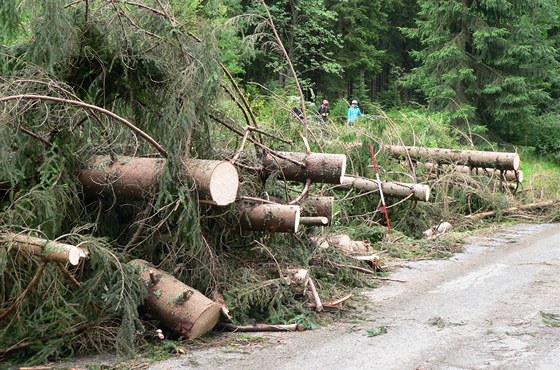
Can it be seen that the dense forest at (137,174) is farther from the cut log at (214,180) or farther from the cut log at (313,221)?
the cut log at (313,221)

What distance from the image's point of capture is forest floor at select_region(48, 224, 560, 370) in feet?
17.7

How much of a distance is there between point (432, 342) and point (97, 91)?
3.87 m

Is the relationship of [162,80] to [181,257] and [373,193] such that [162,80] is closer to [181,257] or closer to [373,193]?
[181,257]

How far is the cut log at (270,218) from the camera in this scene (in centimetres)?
695

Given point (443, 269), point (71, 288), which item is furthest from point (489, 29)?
point (71, 288)

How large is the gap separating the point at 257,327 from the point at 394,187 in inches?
207

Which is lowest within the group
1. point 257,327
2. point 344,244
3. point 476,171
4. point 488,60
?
point 257,327

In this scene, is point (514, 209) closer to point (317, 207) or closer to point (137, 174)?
point (317, 207)

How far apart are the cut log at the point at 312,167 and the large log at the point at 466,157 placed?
16.8 ft

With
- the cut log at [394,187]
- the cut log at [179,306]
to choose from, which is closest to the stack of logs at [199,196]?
the cut log at [179,306]

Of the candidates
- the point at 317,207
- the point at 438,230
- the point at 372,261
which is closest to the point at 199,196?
the point at 317,207

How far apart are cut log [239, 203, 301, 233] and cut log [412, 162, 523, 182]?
6.15m

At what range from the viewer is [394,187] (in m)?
11.0

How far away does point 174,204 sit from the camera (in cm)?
630
